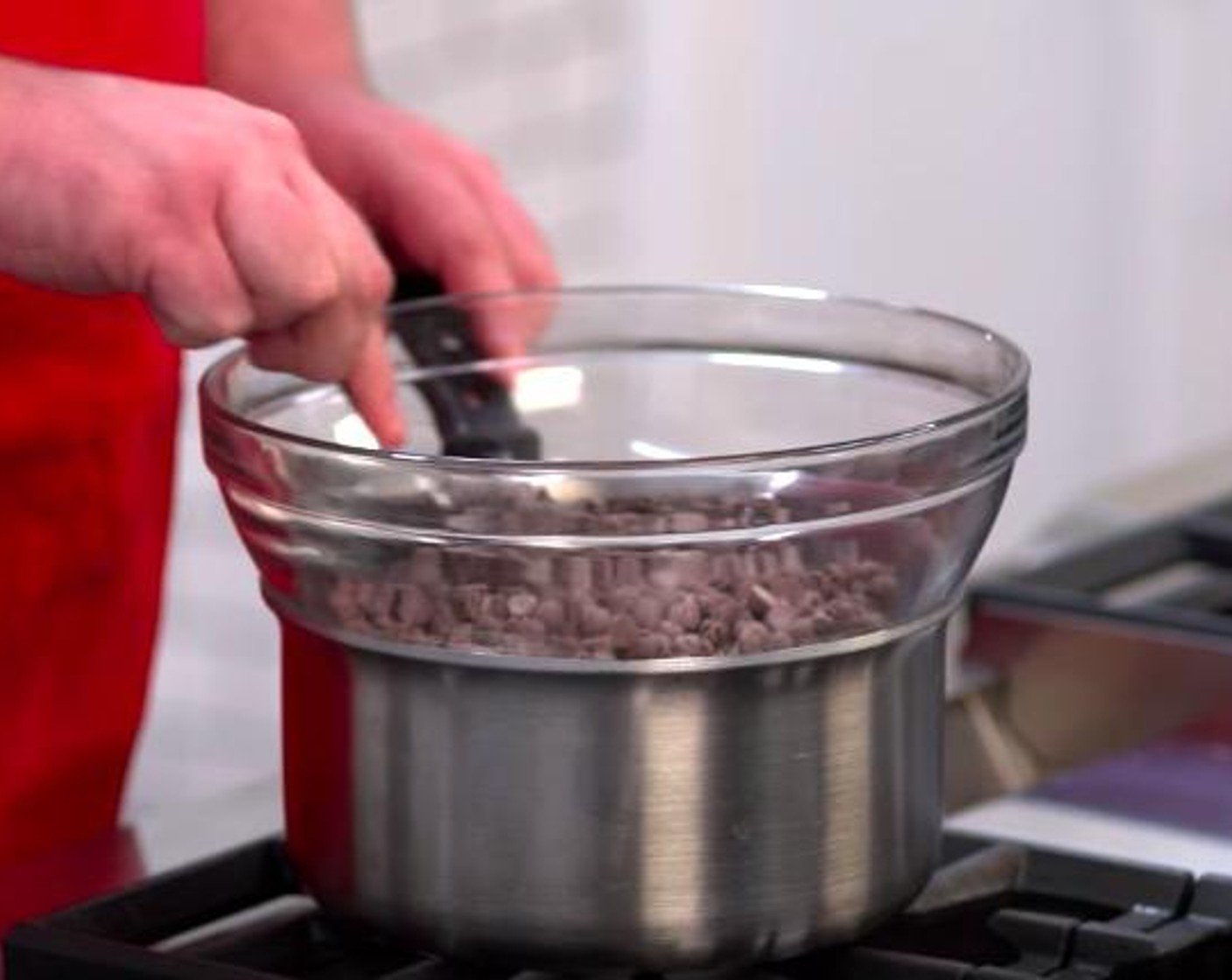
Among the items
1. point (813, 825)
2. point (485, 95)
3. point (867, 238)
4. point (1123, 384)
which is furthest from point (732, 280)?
point (813, 825)

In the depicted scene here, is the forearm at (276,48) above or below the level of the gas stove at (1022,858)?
above

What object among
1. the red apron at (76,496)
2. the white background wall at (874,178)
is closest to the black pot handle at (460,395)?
the red apron at (76,496)

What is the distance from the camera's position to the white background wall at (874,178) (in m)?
2.46

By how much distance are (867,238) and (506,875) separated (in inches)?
87.4

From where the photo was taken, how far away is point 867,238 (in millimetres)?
2867

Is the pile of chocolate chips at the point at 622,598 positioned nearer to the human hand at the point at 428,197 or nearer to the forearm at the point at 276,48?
the human hand at the point at 428,197

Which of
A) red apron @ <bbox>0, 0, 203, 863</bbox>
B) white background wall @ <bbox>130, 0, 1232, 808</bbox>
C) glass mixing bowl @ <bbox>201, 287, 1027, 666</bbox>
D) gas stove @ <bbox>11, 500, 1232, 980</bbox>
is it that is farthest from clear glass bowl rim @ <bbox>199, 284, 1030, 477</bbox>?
white background wall @ <bbox>130, 0, 1232, 808</bbox>

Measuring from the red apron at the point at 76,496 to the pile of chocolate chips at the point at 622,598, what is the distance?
0.41m

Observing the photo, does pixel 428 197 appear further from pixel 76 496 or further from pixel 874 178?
pixel 874 178

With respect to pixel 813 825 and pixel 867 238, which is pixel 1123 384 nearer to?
pixel 867 238

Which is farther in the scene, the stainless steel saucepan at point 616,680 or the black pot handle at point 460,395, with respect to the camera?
the black pot handle at point 460,395

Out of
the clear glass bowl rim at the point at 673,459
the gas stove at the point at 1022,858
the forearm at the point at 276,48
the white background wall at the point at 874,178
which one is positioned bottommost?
the white background wall at the point at 874,178

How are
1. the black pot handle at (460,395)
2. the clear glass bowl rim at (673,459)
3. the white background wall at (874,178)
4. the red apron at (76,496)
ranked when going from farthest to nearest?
the white background wall at (874,178), the red apron at (76,496), the black pot handle at (460,395), the clear glass bowl rim at (673,459)

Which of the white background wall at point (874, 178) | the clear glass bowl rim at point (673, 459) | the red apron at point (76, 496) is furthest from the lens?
the white background wall at point (874, 178)
